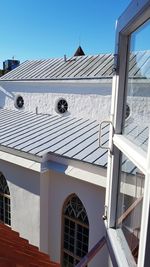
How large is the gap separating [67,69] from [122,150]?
7.89m

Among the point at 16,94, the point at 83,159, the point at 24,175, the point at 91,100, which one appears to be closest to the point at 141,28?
the point at 83,159

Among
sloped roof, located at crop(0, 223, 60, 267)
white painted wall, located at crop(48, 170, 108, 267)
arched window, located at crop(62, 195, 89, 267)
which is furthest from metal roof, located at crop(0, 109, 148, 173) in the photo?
sloped roof, located at crop(0, 223, 60, 267)

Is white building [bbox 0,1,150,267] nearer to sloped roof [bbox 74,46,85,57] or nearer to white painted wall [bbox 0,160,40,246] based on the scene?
white painted wall [bbox 0,160,40,246]

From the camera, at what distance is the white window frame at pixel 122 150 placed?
1.23 metres

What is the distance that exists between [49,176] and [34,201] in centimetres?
71

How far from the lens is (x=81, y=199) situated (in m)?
5.60

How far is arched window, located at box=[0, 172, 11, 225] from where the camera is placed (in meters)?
7.52

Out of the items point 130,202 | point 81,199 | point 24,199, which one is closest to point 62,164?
point 81,199

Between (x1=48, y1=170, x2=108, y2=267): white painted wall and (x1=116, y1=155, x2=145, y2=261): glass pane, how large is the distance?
3239mm

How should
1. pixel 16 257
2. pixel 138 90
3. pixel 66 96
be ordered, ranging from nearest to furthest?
pixel 138 90 < pixel 16 257 < pixel 66 96

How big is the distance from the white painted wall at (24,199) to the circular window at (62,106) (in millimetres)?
2776

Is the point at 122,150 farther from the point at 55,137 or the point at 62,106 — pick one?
the point at 62,106

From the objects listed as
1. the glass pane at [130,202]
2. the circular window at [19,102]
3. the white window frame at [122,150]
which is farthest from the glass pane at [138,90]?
the circular window at [19,102]

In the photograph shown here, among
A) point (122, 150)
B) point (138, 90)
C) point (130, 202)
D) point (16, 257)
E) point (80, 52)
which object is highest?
point (80, 52)
